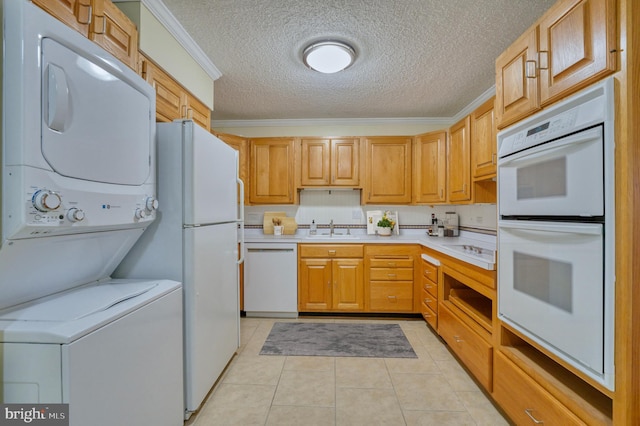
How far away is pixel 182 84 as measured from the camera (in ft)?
7.03

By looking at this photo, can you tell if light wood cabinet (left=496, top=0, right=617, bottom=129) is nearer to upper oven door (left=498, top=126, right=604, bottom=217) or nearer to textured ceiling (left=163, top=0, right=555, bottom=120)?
upper oven door (left=498, top=126, right=604, bottom=217)

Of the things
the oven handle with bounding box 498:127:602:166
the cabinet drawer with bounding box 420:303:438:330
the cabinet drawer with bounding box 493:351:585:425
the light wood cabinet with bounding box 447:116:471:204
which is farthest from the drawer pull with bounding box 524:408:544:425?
the light wood cabinet with bounding box 447:116:471:204

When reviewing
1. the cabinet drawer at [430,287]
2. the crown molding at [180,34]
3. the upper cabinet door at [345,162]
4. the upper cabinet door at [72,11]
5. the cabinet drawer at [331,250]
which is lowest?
the cabinet drawer at [430,287]

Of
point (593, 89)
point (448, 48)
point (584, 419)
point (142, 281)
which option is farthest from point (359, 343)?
point (448, 48)

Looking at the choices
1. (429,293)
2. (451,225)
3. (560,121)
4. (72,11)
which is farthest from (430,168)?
(72,11)

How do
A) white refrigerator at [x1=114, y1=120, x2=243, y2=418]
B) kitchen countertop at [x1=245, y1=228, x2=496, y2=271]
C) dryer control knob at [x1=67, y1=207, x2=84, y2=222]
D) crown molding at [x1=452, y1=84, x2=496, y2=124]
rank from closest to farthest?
dryer control knob at [x1=67, y1=207, x2=84, y2=222], white refrigerator at [x1=114, y1=120, x2=243, y2=418], kitchen countertop at [x1=245, y1=228, x2=496, y2=271], crown molding at [x1=452, y1=84, x2=496, y2=124]

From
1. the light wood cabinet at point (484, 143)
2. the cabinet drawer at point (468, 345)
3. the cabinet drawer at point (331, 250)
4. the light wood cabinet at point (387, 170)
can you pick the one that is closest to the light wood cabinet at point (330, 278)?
the cabinet drawer at point (331, 250)

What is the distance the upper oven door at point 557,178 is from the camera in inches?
40.5

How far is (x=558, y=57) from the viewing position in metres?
1.22

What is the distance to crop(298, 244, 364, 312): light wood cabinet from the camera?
3209mm

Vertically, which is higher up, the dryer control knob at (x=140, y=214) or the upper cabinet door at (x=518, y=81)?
the upper cabinet door at (x=518, y=81)

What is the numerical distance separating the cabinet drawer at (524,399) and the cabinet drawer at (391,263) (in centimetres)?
153

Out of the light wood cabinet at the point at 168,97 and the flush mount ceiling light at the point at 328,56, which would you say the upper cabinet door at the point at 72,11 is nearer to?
the light wood cabinet at the point at 168,97

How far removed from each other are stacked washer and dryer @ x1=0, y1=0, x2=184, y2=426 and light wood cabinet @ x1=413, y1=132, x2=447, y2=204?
282cm
